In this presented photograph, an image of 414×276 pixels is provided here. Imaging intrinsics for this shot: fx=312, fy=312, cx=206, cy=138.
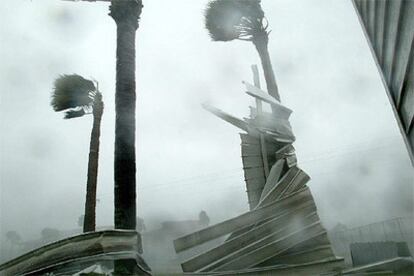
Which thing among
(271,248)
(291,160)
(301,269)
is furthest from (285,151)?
(301,269)

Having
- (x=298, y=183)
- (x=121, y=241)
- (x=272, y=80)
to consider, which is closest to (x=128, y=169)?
(x=121, y=241)

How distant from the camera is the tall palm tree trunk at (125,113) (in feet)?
18.6

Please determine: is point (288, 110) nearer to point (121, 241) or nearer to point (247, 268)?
point (247, 268)

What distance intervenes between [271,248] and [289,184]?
1.21 meters

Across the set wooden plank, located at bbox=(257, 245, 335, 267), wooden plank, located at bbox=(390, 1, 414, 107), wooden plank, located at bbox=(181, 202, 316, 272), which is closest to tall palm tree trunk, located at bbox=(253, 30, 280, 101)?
wooden plank, located at bbox=(181, 202, 316, 272)

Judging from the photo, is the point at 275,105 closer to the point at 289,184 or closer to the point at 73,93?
the point at 289,184

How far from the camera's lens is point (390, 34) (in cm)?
314

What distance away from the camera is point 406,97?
10.0 feet

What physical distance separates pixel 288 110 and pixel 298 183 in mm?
1846

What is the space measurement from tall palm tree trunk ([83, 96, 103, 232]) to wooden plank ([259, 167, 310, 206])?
7.44m

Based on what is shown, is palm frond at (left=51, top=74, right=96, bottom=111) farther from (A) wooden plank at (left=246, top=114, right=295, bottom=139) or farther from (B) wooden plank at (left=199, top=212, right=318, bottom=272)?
(B) wooden plank at (left=199, top=212, right=318, bottom=272)

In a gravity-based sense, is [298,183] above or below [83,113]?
below

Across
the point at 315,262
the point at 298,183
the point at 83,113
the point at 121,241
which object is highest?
the point at 83,113

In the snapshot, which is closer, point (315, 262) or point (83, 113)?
point (315, 262)
